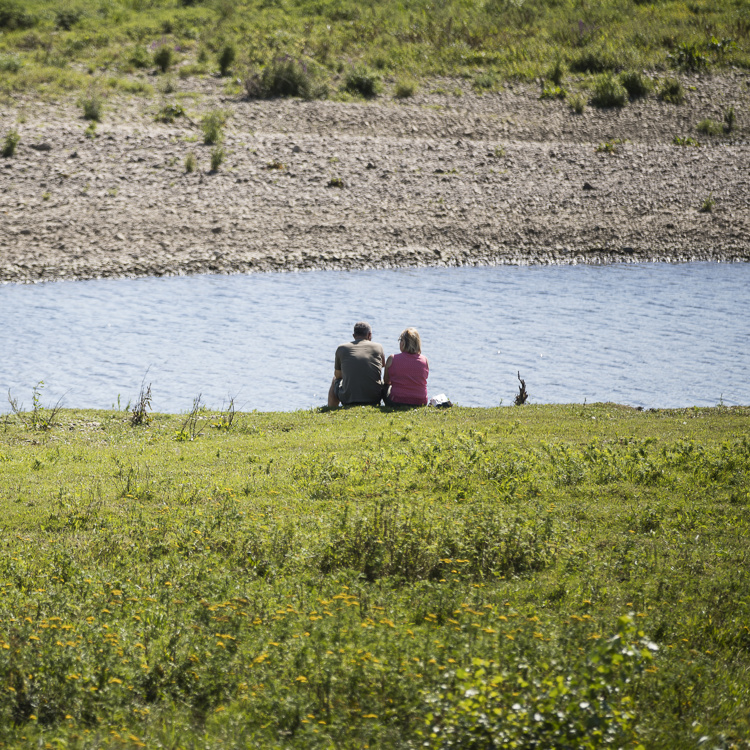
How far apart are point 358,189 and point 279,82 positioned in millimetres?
10659

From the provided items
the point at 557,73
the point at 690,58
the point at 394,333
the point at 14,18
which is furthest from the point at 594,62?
the point at 14,18

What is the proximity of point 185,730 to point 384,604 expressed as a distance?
87.1 inches

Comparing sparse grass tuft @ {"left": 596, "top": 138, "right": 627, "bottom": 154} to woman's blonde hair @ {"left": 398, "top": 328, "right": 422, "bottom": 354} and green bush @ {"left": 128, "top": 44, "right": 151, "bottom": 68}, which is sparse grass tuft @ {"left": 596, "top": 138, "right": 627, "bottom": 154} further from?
woman's blonde hair @ {"left": 398, "top": 328, "right": 422, "bottom": 354}

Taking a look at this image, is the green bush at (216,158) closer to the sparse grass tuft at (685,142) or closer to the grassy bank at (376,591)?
the sparse grass tuft at (685,142)

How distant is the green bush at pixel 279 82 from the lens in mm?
42688

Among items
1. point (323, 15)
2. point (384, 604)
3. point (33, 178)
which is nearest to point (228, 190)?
point (33, 178)

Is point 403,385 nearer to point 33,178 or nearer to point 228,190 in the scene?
point 228,190

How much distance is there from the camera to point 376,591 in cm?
773

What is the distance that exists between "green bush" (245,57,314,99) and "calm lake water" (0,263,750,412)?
15360 mm

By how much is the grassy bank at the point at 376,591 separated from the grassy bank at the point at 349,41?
114 feet

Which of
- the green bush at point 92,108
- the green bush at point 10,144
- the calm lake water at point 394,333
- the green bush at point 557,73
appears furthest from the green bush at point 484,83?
the green bush at point 10,144

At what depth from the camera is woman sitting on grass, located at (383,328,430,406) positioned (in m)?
15.8

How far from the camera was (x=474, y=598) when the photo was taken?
7477mm

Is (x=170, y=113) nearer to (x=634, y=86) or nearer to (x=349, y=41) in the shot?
(x=349, y=41)
